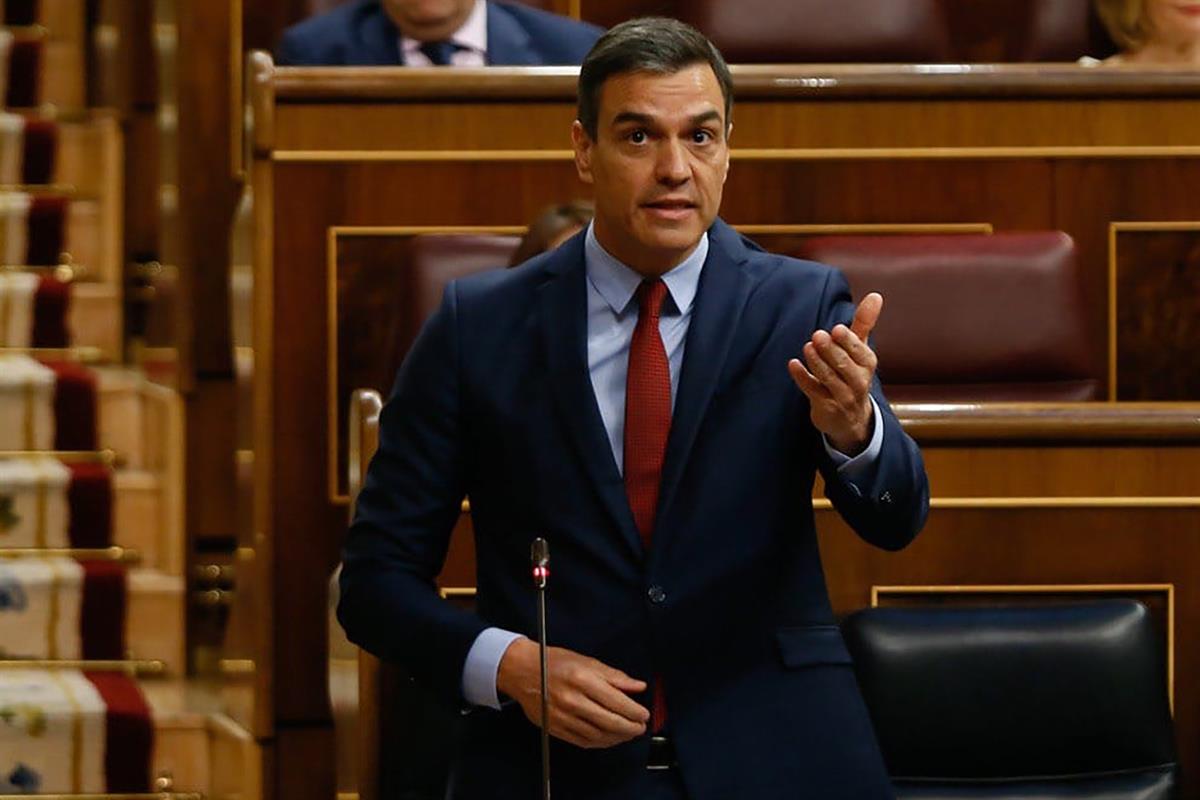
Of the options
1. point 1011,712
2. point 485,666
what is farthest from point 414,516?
point 1011,712

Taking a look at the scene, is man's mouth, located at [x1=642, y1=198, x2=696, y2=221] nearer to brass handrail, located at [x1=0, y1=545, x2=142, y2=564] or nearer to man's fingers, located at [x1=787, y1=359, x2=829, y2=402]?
man's fingers, located at [x1=787, y1=359, x2=829, y2=402]

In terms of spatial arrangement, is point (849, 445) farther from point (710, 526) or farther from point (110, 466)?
point (110, 466)

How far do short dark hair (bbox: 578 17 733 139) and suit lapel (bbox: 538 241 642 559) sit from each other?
0.04 m

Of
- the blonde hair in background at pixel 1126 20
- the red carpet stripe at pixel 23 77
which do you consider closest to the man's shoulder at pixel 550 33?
the blonde hair in background at pixel 1126 20

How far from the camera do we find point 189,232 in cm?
153

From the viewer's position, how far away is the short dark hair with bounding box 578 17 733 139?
0.66 meters

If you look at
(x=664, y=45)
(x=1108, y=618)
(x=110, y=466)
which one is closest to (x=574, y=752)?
(x=664, y=45)

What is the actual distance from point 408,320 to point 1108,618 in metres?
0.39

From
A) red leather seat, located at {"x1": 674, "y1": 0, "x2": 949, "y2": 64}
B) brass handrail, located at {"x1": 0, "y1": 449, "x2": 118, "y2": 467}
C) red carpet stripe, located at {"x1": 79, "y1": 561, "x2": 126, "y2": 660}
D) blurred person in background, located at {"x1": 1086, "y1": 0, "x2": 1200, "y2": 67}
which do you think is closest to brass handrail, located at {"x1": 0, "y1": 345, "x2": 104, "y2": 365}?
brass handrail, located at {"x1": 0, "y1": 449, "x2": 118, "y2": 467}

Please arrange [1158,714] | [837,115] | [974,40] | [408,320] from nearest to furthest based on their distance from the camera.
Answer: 1. [1158,714]
2. [408,320]
3. [837,115]
4. [974,40]

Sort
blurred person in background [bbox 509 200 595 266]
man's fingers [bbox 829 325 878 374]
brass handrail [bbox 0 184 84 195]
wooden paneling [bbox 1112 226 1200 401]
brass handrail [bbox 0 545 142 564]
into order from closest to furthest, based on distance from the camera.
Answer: man's fingers [bbox 829 325 878 374] → blurred person in background [bbox 509 200 595 266] → wooden paneling [bbox 1112 226 1200 401] → brass handrail [bbox 0 545 142 564] → brass handrail [bbox 0 184 84 195]

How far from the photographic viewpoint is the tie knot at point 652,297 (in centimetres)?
68

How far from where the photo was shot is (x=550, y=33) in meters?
1.41

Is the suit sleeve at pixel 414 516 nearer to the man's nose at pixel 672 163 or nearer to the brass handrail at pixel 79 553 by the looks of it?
the man's nose at pixel 672 163
